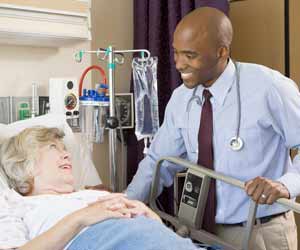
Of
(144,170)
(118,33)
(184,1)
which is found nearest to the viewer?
(144,170)

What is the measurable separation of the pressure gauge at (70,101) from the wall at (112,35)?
1.35 ft

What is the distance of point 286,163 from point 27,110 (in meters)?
1.25

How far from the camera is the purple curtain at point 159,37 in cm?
265

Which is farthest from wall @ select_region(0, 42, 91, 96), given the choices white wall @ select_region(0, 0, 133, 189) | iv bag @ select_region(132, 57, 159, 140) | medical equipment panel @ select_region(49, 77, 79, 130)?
iv bag @ select_region(132, 57, 159, 140)

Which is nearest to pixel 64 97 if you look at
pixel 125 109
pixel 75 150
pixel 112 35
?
pixel 75 150

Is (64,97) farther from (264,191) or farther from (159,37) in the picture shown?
(264,191)

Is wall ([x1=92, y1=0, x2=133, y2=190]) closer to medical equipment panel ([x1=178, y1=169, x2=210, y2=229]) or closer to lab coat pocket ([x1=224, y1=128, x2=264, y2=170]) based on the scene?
medical equipment panel ([x1=178, y1=169, x2=210, y2=229])

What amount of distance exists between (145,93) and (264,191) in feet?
3.01

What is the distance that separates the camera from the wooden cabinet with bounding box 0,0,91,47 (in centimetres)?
210

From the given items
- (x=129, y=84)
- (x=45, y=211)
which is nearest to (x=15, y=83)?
(x=129, y=84)

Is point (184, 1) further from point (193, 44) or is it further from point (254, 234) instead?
point (254, 234)

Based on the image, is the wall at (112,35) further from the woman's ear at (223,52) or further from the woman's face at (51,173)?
the woman's ear at (223,52)

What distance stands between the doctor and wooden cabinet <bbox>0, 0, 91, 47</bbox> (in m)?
0.63

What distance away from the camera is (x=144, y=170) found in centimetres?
210
